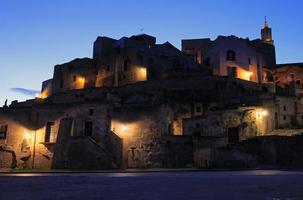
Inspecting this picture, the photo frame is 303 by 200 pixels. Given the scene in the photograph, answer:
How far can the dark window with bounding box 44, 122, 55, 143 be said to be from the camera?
31.5m

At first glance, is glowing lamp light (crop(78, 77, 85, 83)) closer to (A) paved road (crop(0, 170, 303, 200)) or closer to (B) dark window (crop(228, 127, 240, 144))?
(B) dark window (crop(228, 127, 240, 144))

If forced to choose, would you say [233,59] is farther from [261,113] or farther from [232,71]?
[261,113]

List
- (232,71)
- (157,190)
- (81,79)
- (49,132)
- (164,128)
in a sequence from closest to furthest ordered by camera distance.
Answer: (157,190)
(164,128)
(49,132)
(232,71)
(81,79)

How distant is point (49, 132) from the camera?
104ft

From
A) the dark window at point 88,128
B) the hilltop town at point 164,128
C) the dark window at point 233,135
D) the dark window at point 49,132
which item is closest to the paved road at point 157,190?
the hilltop town at point 164,128

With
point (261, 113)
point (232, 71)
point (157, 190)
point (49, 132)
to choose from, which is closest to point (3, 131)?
point (49, 132)

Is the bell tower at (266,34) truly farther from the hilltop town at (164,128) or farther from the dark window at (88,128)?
the dark window at (88,128)

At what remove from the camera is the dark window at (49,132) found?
31.5 m

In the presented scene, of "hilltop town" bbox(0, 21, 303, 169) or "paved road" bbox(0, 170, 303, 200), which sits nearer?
"paved road" bbox(0, 170, 303, 200)

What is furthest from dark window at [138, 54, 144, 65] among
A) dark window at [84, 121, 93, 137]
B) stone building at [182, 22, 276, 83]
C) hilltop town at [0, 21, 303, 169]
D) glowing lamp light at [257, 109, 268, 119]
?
dark window at [84, 121, 93, 137]

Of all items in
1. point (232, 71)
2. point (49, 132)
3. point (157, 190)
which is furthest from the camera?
point (232, 71)

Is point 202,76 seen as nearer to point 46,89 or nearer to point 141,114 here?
point 141,114

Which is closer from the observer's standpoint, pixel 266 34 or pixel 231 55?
pixel 231 55

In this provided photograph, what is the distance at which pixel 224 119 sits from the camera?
34594 millimetres
